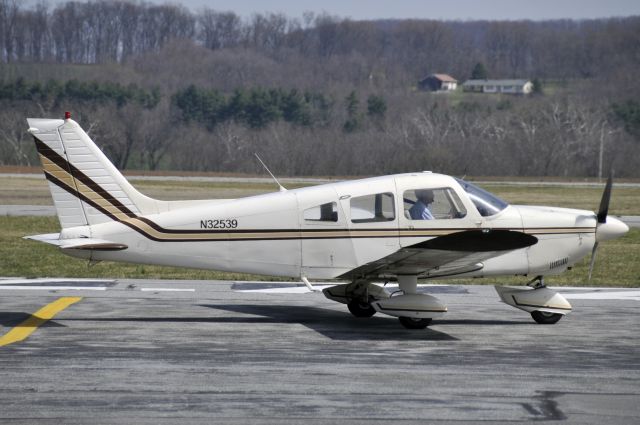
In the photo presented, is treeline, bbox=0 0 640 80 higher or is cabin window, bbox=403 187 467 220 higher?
treeline, bbox=0 0 640 80

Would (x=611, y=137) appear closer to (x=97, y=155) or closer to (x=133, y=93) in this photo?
(x=133, y=93)

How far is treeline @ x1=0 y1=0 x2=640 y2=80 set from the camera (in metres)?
158

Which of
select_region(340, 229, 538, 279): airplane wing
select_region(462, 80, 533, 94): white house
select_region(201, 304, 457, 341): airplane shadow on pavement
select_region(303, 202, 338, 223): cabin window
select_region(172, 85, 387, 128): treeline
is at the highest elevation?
select_region(462, 80, 533, 94): white house

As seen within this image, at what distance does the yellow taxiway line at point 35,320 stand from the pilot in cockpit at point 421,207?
506 cm

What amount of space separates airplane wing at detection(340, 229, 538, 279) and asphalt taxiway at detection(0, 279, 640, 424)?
2.54ft

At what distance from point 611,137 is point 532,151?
1083 cm

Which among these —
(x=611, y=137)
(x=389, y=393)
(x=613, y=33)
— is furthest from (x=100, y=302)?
(x=613, y=33)

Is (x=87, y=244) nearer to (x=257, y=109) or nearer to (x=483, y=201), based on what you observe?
(x=483, y=201)

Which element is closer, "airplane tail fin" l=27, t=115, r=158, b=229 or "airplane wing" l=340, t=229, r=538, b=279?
"airplane wing" l=340, t=229, r=538, b=279

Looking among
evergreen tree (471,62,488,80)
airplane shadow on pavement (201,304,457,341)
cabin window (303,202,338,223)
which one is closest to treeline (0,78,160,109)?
evergreen tree (471,62,488,80)

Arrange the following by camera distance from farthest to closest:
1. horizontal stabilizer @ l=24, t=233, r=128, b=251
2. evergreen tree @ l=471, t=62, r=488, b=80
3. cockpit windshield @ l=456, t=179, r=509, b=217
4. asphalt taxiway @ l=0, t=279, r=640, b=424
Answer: evergreen tree @ l=471, t=62, r=488, b=80 < cockpit windshield @ l=456, t=179, r=509, b=217 < horizontal stabilizer @ l=24, t=233, r=128, b=251 < asphalt taxiway @ l=0, t=279, r=640, b=424

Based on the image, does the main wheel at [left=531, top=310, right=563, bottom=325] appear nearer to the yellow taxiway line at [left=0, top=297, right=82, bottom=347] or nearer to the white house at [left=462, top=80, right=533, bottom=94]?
the yellow taxiway line at [left=0, top=297, right=82, bottom=347]

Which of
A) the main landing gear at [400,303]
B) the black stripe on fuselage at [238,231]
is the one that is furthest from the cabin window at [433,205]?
the main landing gear at [400,303]

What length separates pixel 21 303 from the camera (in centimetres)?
1517
